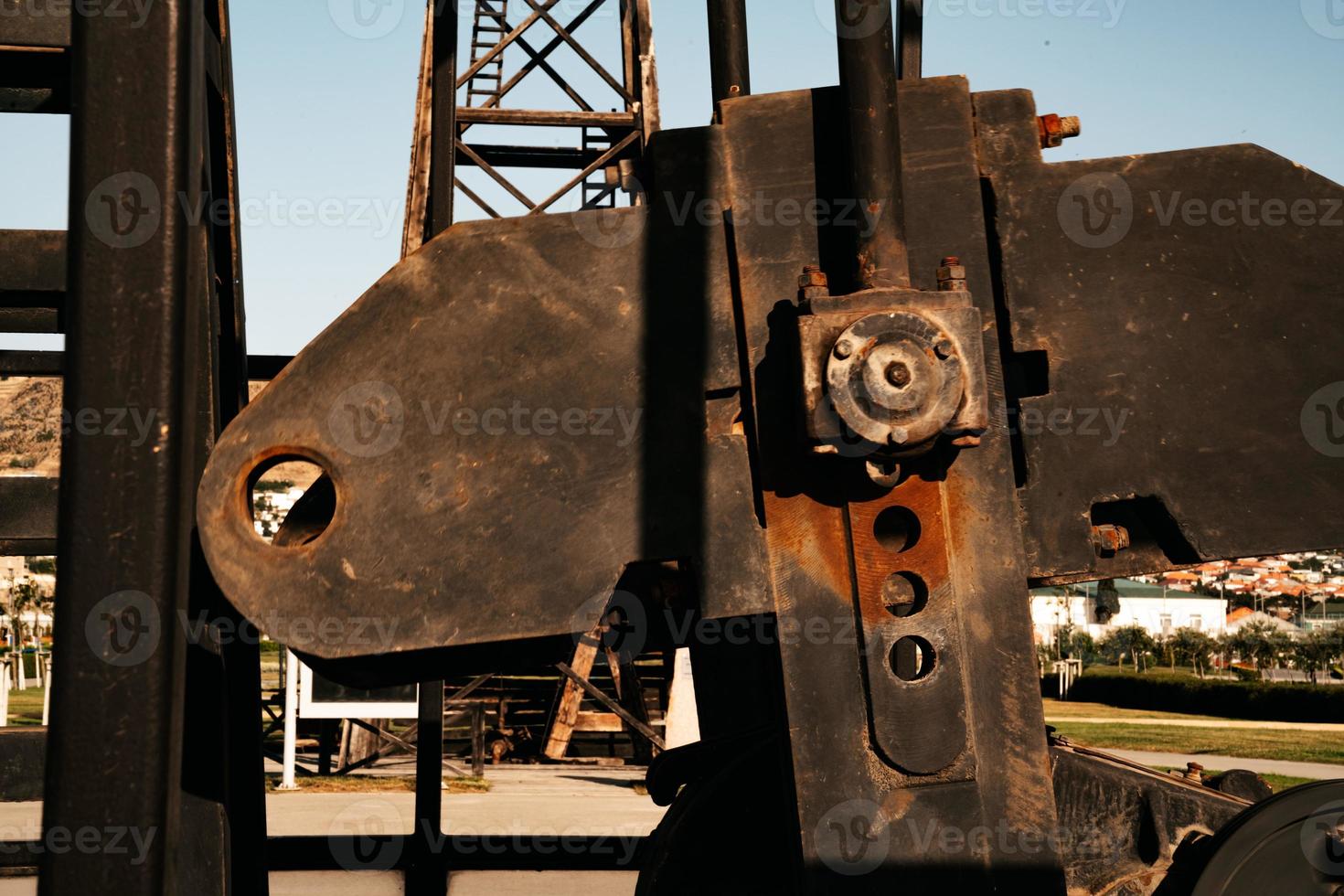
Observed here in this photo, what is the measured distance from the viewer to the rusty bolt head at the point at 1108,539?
6.27 feet

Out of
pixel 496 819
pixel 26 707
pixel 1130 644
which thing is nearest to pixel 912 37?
pixel 496 819

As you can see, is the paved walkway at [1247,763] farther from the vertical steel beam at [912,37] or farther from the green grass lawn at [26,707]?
the green grass lawn at [26,707]

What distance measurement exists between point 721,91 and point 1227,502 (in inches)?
59.6

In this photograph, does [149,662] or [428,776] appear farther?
[428,776]

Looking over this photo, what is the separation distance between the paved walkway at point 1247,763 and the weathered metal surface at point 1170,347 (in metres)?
14.1

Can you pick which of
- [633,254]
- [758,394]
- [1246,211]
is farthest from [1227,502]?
[633,254]

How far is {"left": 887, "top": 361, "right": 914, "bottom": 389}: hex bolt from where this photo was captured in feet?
5.51

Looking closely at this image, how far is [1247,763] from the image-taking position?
16.3 metres

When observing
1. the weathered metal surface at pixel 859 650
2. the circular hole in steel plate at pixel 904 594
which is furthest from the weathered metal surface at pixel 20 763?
the circular hole in steel plate at pixel 904 594

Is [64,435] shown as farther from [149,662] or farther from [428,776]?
[428,776]

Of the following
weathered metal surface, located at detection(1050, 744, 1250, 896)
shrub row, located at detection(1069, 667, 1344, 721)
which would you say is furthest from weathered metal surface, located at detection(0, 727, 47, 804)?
shrub row, located at detection(1069, 667, 1344, 721)

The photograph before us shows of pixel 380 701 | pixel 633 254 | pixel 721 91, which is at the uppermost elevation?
pixel 721 91

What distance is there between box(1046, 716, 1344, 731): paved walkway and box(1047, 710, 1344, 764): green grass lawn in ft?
1.82

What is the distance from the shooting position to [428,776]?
4141 millimetres
